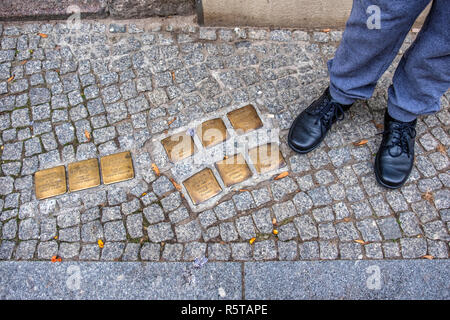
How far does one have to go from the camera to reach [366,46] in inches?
76.3

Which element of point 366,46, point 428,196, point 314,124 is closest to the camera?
point 366,46

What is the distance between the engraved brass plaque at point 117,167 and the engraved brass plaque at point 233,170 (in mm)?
640

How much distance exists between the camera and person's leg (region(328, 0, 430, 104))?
172 cm

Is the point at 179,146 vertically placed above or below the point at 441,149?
above

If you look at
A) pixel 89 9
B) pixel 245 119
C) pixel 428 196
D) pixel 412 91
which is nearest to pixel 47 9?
pixel 89 9

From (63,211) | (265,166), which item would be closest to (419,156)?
(265,166)

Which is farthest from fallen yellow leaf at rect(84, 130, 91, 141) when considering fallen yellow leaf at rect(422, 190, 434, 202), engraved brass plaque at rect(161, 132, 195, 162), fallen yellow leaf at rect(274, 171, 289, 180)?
fallen yellow leaf at rect(422, 190, 434, 202)

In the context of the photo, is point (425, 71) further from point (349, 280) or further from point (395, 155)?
point (349, 280)

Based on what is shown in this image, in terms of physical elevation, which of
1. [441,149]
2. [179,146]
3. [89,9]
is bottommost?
[441,149]

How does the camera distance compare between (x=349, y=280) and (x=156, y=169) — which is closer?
(x=349, y=280)

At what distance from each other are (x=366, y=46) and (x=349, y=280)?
1.40 meters

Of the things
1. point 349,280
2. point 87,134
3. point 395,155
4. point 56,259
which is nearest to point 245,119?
point 395,155

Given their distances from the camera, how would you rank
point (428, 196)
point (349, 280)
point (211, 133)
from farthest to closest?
1. point (211, 133)
2. point (428, 196)
3. point (349, 280)

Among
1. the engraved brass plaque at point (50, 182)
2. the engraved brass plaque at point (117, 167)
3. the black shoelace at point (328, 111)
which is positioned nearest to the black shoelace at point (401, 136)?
the black shoelace at point (328, 111)
